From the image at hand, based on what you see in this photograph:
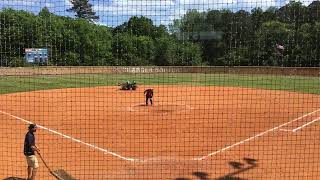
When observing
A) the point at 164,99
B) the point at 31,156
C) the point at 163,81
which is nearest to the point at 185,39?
the point at 163,81

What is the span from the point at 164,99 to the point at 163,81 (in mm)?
11182

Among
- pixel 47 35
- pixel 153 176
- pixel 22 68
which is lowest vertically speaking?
pixel 153 176

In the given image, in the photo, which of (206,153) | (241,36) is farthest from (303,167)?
(241,36)

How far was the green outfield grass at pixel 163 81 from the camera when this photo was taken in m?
27.0

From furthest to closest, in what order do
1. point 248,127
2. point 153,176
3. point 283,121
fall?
point 283,121, point 248,127, point 153,176

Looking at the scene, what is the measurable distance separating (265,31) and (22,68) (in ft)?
60.3

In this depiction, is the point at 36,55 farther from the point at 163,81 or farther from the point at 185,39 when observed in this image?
the point at 185,39

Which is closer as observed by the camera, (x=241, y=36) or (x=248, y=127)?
(x=248, y=127)

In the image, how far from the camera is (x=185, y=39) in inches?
1173

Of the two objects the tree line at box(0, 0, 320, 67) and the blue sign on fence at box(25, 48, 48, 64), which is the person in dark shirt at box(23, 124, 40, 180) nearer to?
the tree line at box(0, 0, 320, 67)

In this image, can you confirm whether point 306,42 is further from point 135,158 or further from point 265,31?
point 135,158

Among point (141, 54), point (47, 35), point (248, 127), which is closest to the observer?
point (248, 127)

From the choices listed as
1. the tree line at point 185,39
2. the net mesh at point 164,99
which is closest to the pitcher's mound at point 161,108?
the net mesh at point 164,99

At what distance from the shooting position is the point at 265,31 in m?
29.0
